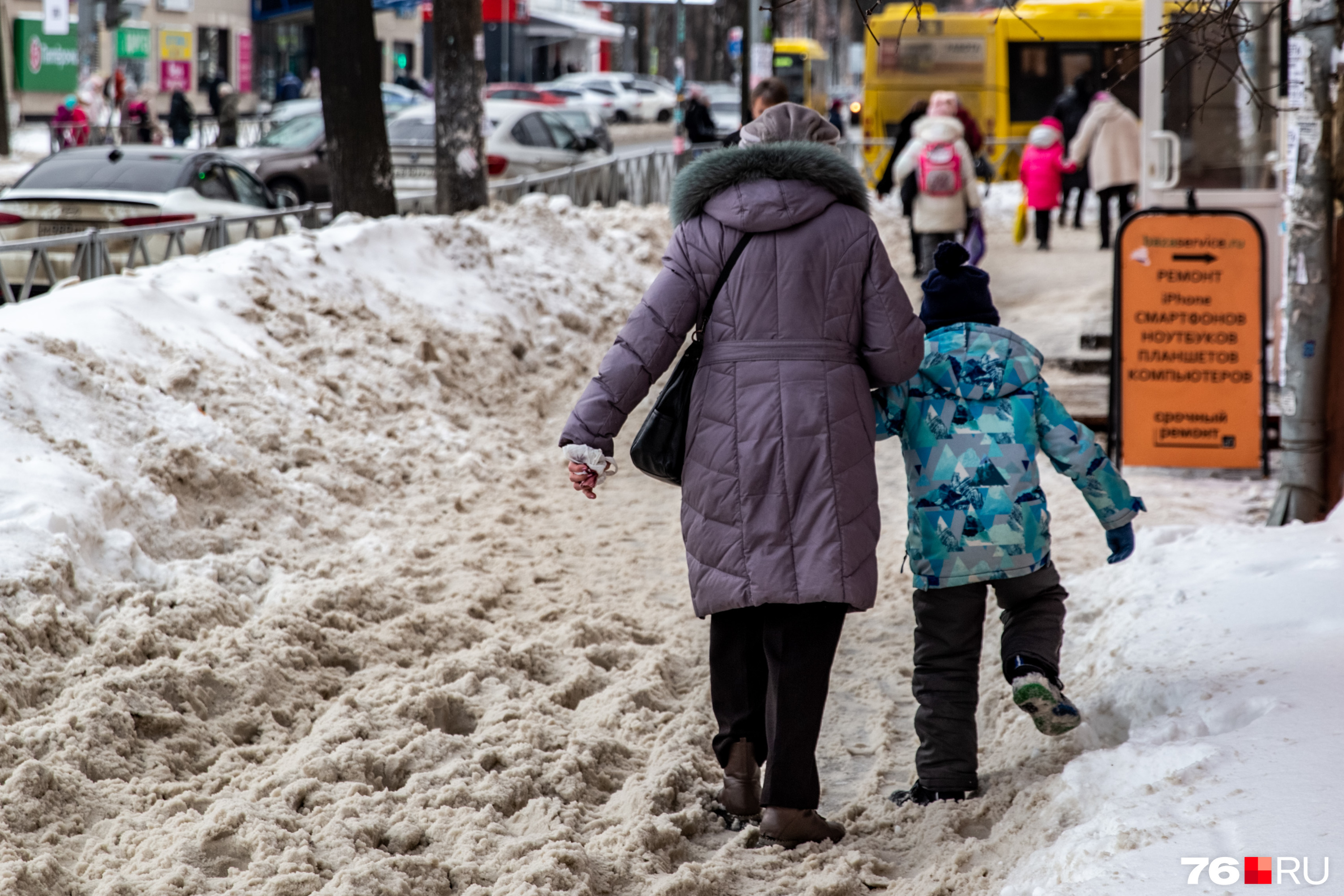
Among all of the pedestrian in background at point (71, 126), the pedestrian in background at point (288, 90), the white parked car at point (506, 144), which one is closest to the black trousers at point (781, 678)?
the white parked car at point (506, 144)

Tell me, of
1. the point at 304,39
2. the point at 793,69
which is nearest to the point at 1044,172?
the point at 793,69

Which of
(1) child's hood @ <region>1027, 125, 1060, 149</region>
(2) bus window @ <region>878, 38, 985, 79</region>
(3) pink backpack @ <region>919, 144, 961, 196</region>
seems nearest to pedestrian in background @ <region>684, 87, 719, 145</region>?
(2) bus window @ <region>878, 38, 985, 79</region>

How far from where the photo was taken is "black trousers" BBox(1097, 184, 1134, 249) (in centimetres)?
1571

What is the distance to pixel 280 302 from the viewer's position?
26.6 ft

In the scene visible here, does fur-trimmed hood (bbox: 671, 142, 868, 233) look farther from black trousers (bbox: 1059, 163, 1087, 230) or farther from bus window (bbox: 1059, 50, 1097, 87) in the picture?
bus window (bbox: 1059, 50, 1097, 87)

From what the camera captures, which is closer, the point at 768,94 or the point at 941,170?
the point at 768,94

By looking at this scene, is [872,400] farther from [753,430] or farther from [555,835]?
[555,835]

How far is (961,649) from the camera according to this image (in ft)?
12.7

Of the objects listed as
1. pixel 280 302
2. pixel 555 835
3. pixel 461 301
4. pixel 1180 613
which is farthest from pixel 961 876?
pixel 461 301

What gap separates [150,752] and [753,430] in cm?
197

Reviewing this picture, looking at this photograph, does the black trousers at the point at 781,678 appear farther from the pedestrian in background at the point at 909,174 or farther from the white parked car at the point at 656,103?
the white parked car at the point at 656,103

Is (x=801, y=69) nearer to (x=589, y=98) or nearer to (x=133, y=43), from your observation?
(x=589, y=98)

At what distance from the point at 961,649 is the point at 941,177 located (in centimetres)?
798

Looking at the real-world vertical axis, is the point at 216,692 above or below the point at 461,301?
below
